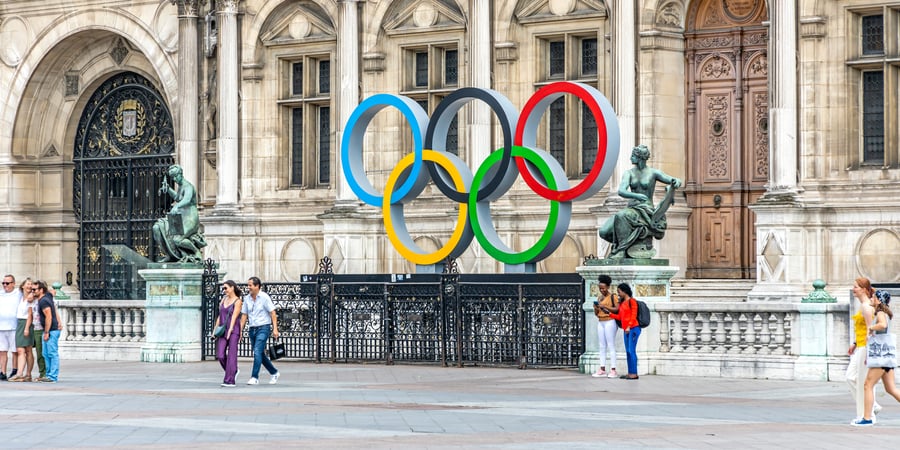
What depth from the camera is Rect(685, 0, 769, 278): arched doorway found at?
36625 mm

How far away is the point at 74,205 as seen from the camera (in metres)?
49.2

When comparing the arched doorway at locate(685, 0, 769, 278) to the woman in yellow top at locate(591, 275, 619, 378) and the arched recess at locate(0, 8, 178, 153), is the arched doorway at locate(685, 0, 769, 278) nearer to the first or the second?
the woman in yellow top at locate(591, 275, 619, 378)

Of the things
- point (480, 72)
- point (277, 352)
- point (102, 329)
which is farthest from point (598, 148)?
point (102, 329)

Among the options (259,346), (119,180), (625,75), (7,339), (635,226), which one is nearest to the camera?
(259,346)

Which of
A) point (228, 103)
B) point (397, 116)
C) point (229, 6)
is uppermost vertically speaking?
point (229, 6)

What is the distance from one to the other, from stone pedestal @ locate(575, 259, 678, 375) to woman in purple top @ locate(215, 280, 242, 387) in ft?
18.0

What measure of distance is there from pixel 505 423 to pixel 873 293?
4333 mm

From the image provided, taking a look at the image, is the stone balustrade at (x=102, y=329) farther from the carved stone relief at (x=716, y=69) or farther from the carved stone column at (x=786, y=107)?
the carved stone relief at (x=716, y=69)

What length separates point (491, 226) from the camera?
1304 inches

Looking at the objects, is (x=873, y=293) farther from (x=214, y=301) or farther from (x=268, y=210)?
(x=268, y=210)

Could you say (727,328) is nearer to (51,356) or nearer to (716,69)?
(51,356)

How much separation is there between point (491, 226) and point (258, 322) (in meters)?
7.44

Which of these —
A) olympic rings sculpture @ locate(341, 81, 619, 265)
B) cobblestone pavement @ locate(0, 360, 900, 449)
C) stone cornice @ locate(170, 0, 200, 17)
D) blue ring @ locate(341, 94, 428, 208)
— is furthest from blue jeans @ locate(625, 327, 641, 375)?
stone cornice @ locate(170, 0, 200, 17)

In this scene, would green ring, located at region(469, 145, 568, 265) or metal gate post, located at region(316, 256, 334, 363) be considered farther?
metal gate post, located at region(316, 256, 334, 363)
